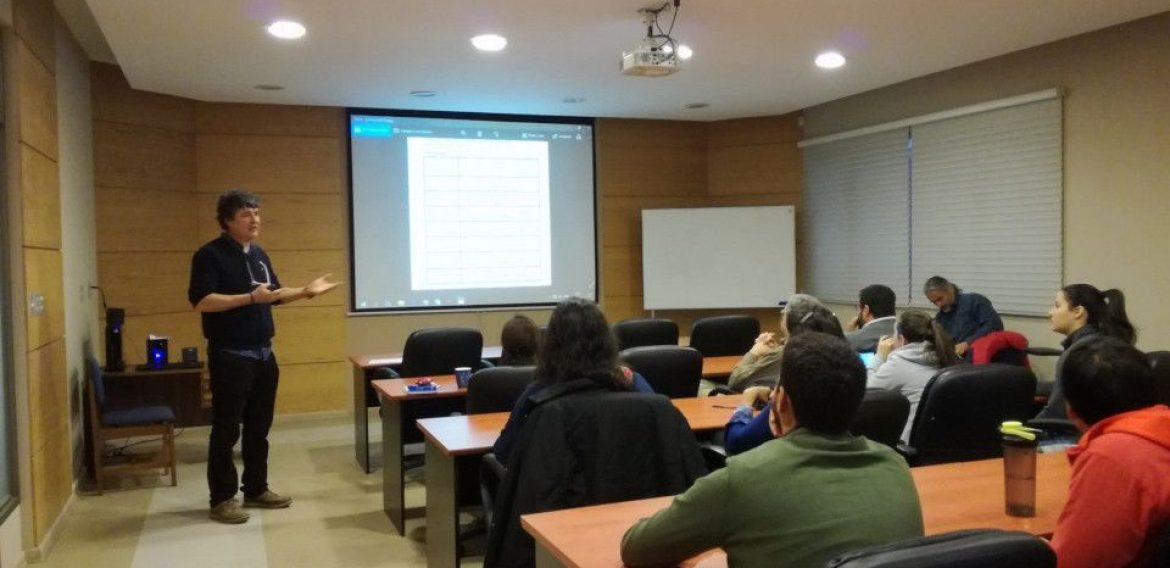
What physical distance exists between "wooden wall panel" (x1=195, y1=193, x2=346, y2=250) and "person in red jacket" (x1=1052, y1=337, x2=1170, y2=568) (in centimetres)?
670

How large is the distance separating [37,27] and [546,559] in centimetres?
397

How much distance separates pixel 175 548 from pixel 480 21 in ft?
10.2

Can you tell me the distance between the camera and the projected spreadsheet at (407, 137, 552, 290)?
7.81 m

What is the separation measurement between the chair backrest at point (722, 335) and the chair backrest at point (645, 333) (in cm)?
16

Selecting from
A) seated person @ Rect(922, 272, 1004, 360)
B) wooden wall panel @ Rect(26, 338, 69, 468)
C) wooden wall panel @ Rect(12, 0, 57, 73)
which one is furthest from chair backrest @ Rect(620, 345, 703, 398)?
wooden wall panel @ Rect(12, 0, 57, 73)

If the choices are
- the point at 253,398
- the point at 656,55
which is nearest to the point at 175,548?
the point at 253,398

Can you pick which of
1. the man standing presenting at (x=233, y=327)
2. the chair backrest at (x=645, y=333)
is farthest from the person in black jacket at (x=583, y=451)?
the chair backrest at (x=645, y=333)

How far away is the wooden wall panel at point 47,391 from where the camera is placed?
13.2ft

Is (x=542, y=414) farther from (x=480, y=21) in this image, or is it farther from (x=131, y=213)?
(x=131, y=213)

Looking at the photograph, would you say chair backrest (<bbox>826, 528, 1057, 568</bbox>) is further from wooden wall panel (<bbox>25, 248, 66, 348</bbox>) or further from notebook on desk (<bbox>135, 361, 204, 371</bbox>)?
notebook on desk (<bbox>135, 361, 204, 371</bbox>)

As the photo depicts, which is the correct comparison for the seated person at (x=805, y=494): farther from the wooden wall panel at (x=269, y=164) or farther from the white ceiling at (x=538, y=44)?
the wooden wall panel at (x=269, y=164)

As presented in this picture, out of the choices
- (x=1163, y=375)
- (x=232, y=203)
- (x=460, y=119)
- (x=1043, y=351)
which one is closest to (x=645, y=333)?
(x=1043, y=351)

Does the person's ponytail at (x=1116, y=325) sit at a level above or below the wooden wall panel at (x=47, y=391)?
above

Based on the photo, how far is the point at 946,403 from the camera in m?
3.36
